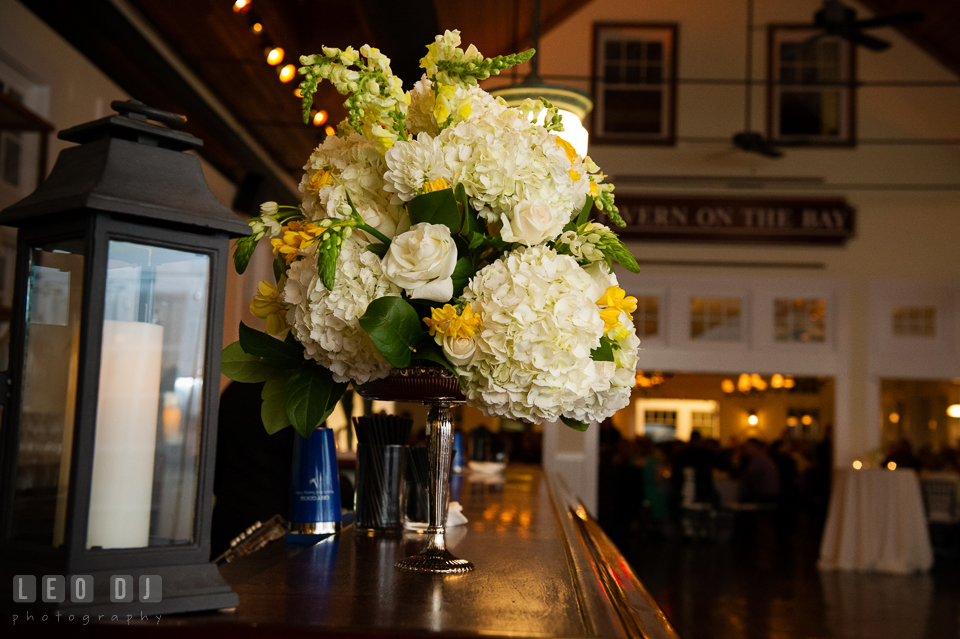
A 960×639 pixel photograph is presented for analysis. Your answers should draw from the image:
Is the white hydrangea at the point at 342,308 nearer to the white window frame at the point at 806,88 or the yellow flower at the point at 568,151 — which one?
the yellow flower at the point at 568,151

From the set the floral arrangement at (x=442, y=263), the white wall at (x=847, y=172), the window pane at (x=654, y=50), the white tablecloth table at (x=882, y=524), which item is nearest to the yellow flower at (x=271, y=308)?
the floral arrangement at (x=442, y=263)

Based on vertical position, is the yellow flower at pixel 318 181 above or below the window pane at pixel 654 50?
below

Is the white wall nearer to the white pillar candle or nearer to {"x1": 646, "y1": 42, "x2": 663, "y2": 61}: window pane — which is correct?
{"x1": 646, "y1": 42, "x2": 663, "y2": 61}: window pane

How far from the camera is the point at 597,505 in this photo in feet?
30.5

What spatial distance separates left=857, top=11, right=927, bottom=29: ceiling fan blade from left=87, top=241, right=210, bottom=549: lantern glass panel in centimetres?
638

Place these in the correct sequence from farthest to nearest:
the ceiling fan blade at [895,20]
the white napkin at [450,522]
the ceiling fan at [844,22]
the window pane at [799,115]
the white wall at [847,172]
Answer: the window pane at [799,115]
the white wall at [847,172]
the ceiling fan at [844,22]
the ceiling fan blade at [895,20]
the white napkin at [450,522]

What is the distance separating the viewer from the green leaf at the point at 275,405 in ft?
3.51

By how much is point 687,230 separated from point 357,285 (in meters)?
8.38

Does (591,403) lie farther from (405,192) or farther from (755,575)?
(755,575)

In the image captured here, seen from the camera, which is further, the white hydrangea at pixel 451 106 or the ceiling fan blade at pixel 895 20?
the ceiling fan blade at pixel 895 20

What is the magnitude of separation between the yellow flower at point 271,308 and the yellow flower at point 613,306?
1.45 feet

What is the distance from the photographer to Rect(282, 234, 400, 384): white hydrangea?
99 centimetres

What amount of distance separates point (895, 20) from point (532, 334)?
6.29 m

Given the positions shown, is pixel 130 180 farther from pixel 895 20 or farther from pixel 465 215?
pixel 895 20
